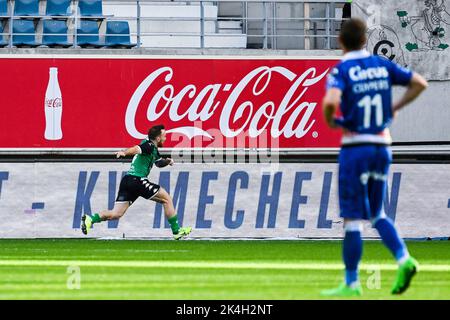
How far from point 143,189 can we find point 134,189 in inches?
7.3

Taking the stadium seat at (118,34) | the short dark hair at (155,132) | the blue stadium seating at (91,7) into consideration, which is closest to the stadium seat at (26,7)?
the blue stadium seating at (91,7)

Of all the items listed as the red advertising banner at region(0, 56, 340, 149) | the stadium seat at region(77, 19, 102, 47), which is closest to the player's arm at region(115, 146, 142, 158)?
the red advertising banner at region(0, 56, 340, 149)

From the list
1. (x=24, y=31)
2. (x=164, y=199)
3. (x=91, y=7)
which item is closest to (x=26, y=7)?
(x=24, y=31)

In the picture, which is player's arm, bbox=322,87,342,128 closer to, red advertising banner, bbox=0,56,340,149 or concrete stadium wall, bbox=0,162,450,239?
concrete stadium wall, bbox=0,162,450,239

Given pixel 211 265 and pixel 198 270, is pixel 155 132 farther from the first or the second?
pixel 198 270

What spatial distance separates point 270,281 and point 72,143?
12846mm

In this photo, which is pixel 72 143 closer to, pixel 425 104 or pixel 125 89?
pixel 125 89

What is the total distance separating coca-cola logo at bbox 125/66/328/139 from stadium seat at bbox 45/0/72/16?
4.07 meters

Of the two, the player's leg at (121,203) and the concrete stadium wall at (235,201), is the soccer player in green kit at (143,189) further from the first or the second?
the concrete stadium wall at (235,201)

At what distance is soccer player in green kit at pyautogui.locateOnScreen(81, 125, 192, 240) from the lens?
21.9 metres

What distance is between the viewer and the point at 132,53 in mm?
25266

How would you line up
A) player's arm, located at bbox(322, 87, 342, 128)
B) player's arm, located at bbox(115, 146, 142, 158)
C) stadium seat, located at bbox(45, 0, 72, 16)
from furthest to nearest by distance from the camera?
stadium seat, located at bbox(45, 0, 72, 16) → player's arm, located at bbox(115, 146, 142, 158) → player's arm, located at bbox(322, 87, 342, 128)

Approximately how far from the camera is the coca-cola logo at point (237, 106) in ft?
79.6

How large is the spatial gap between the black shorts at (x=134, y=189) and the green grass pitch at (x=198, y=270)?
35.6 inches
